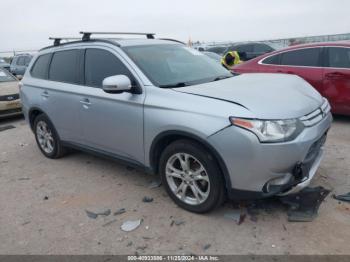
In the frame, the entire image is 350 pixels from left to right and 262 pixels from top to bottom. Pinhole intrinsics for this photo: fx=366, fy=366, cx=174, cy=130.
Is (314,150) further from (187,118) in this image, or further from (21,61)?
(21,61)

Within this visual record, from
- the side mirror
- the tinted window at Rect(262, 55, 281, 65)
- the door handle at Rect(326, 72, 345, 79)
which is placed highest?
the side mirror

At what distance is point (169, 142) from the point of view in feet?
12.8

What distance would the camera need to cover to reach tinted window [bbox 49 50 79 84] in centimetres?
506

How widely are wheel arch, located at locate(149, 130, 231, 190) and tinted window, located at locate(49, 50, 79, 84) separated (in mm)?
1703

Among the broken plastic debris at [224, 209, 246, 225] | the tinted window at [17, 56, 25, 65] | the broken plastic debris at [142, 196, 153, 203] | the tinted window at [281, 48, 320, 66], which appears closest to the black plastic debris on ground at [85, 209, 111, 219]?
the broken plastic debris at [142, 196, 153, 203]

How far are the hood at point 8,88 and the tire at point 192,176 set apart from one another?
7084 mm

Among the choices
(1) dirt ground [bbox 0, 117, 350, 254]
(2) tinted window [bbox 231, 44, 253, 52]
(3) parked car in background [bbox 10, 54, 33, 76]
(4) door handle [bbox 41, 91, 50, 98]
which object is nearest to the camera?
(1) dirt ground [bbox 0, 117, 350, 254]

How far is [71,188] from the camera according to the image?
4.77 m

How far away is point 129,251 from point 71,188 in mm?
1775

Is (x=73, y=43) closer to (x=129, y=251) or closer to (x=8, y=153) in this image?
(x=8, y=153)

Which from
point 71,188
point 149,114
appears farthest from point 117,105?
point 71,188

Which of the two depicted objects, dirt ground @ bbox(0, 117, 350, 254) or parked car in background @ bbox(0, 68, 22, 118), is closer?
dirt ground @ bbox(0, 117, 350, 254)

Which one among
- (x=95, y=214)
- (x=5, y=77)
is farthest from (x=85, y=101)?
(x=5, y=77)

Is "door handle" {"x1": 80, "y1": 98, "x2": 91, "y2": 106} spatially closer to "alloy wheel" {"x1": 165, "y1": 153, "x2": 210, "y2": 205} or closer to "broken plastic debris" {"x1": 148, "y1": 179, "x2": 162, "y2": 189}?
"broken plastic debris" {"x1": 148, "y1": 179, "x2": 162, "y2": 189}
